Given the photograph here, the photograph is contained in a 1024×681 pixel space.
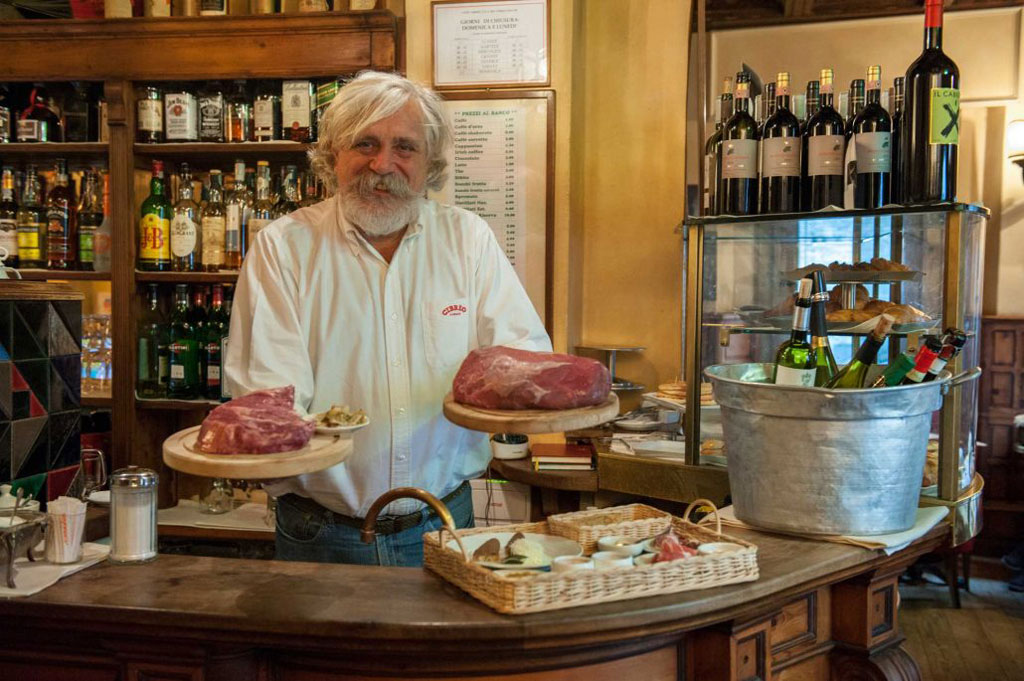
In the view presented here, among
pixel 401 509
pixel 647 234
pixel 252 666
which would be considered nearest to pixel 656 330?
pixel 647 234

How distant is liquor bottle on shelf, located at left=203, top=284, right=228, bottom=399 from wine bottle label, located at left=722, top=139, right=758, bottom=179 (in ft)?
6.76

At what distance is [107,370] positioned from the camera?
147 inches

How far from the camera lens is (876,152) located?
86.2 inches

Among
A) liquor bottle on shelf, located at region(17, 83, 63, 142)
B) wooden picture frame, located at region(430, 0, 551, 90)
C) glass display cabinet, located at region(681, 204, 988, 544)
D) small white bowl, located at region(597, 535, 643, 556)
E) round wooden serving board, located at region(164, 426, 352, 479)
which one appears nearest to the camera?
round wooden serving board, located at region(164, 426, 352, 479)

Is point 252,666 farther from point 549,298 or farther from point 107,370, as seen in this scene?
point 107,370

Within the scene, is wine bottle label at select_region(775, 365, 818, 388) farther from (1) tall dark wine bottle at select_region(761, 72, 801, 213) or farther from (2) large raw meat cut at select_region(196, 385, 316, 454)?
(2) large raw meat cut at select_region(196, 385, 316, 454)

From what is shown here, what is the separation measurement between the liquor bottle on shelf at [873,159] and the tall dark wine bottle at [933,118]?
79mm

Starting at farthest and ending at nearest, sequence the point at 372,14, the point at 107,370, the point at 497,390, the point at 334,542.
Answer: the point at 107,370
the point at 372,14
the point at 334,542
the point at 497,390

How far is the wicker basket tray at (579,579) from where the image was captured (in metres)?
1.42

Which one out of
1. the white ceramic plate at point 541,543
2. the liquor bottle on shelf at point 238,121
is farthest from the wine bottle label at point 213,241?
the white ceramic plate at point 541,543

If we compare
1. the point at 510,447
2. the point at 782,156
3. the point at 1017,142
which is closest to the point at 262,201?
the point at 510,447

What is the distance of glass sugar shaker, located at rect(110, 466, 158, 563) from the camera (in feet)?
5.68

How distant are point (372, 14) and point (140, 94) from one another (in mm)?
989

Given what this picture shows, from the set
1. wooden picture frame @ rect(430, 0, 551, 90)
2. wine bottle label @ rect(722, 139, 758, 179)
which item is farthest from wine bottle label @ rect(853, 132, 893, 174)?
wooden picture frame @ rect(430, 0, 551, 90)
